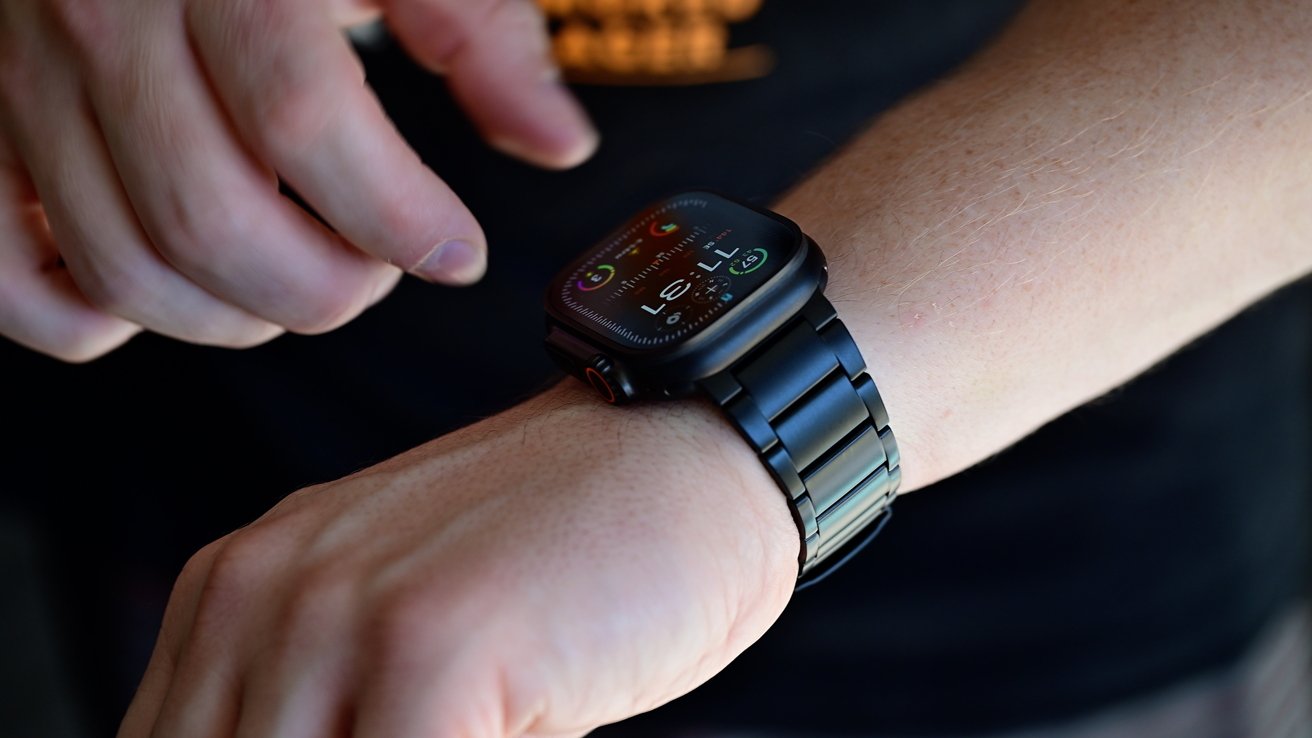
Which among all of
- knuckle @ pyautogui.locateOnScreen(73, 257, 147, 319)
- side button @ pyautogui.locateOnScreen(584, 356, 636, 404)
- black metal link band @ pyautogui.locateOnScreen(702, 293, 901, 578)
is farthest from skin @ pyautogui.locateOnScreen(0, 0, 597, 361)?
black metal link band @ pyautogui.locateOnScreen(702, 293, 901, 578)

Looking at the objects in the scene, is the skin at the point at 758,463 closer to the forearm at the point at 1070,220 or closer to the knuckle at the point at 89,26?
the forearm at the point at 1070,220

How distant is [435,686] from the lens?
0.65 metres

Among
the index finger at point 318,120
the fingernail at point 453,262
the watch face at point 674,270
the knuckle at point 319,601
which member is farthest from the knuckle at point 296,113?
the knuckle at point 319,601

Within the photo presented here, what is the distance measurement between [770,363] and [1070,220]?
0.94 feet

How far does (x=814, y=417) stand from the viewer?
2.77 feet

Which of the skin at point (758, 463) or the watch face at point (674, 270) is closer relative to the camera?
the skin at point (758, 463)

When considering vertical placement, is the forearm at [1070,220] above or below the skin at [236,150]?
below

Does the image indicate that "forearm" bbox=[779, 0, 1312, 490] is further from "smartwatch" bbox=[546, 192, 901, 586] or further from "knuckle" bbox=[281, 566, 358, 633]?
"knuckle" bbox=[281, 566, 358, 633]

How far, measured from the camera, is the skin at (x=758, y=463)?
690mm

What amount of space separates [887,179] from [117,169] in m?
0.65

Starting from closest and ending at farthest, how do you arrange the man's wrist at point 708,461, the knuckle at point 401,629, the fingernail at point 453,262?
1. the knuckle at point 401,629
2. the man's wrist at point 708,461
3. the fingernail at point 453,262

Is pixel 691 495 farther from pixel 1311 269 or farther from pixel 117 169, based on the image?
pixel 1311 269

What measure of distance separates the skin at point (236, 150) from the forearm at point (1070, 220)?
0.30 metres

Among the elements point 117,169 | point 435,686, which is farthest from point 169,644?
point 117,169
